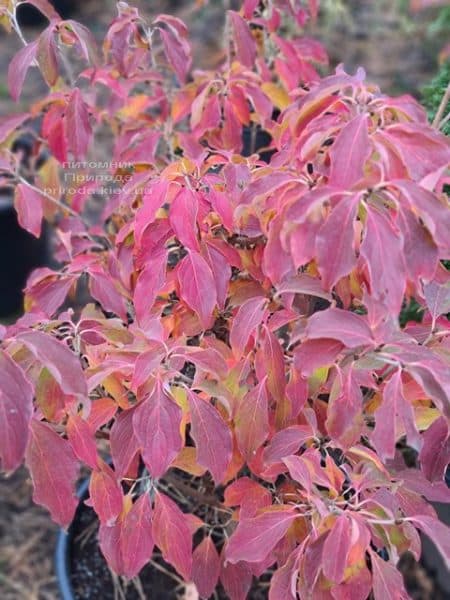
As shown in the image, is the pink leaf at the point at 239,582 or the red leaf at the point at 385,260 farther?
the pink leaf at the point at 239,582

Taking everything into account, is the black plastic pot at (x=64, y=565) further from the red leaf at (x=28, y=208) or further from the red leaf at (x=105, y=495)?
the red leaf at (x=28, y=208)

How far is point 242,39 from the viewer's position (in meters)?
1.25

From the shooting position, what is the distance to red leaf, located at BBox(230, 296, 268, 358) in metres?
0.83

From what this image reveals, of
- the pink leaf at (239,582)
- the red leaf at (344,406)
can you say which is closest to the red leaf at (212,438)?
the red leaf at (344,406)

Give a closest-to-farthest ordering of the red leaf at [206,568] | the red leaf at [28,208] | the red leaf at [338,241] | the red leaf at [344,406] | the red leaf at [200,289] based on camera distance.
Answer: the red leaf at [338,241], the red leaf at [344,406], the red leaf at [200,289], the red leaf at [206,568], the red leaf at [28,208]

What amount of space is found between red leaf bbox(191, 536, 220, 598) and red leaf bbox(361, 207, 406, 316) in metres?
0.52

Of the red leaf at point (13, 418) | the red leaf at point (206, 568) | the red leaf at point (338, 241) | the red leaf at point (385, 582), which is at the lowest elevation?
the red leaf at point (206, 568)

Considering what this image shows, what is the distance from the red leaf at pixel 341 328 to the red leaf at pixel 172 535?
1.10 feet

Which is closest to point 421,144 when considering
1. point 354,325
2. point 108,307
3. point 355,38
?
point 354,325

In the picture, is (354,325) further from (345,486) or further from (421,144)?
(345,486)

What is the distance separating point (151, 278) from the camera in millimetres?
890

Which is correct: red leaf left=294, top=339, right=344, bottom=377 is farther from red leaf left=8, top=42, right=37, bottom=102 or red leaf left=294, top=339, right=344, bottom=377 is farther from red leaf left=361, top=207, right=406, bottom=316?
red leaf left=8, top=42, right=37, bottom=102

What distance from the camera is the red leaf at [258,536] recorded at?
2.59 feet

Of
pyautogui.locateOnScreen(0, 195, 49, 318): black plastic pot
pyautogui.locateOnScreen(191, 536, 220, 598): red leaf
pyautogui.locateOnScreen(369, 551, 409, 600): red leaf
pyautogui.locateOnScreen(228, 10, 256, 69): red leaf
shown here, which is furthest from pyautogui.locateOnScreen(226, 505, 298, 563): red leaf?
pyautogui.locateOnScreen(0, 195, 49, 318): black plastic pot
